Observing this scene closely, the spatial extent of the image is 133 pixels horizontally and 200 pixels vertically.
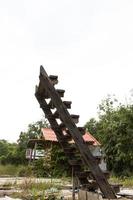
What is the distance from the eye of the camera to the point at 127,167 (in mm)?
30781

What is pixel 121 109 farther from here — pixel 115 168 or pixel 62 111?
pixel 62 111

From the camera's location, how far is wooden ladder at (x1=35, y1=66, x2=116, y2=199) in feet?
21.5

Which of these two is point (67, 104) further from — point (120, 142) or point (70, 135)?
point (120, 142)

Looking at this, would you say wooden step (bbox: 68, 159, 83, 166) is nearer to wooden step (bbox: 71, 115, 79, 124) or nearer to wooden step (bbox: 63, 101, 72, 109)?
wooden step (bbox: 71, 115, 79, 124)

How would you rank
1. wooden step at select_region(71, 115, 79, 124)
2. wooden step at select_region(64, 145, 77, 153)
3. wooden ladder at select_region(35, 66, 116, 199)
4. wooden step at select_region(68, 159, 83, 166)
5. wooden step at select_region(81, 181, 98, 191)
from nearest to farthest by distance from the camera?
wooden ladder at select_region(35, 66, 116, 199) < wooden step at select_region(71, 115, 79, 124) < wooden step at select_region(81, 181, 98, 191) < wooden step at select_region(68, 159, 83, 166) < wooden step at select_region(64, 145, 77, 153)

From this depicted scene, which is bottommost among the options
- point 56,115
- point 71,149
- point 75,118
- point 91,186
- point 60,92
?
point 91,186

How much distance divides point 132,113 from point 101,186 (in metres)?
25.2

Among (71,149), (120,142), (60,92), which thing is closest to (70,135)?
(71,149)

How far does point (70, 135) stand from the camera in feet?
23.0

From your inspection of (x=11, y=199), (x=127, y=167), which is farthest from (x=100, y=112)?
(x=11, y=199)

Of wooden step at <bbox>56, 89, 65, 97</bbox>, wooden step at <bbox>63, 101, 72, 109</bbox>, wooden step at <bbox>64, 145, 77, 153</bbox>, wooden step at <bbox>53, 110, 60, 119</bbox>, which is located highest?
wooden step at <bbox>56, 89, 65, 97</bbox>

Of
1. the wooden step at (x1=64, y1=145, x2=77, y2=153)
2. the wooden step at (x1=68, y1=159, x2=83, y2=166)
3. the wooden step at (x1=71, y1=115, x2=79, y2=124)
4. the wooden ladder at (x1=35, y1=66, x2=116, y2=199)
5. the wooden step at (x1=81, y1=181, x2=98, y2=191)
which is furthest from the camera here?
the wooden step at (x1=64, y1=145, x2=77, y2=153)

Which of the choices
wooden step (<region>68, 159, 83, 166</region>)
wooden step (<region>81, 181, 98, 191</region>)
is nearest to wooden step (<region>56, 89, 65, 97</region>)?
wooden step (<region>68, 159, 83, 166</region>)

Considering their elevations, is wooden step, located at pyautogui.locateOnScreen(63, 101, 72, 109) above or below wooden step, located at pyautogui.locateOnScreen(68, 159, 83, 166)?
above
